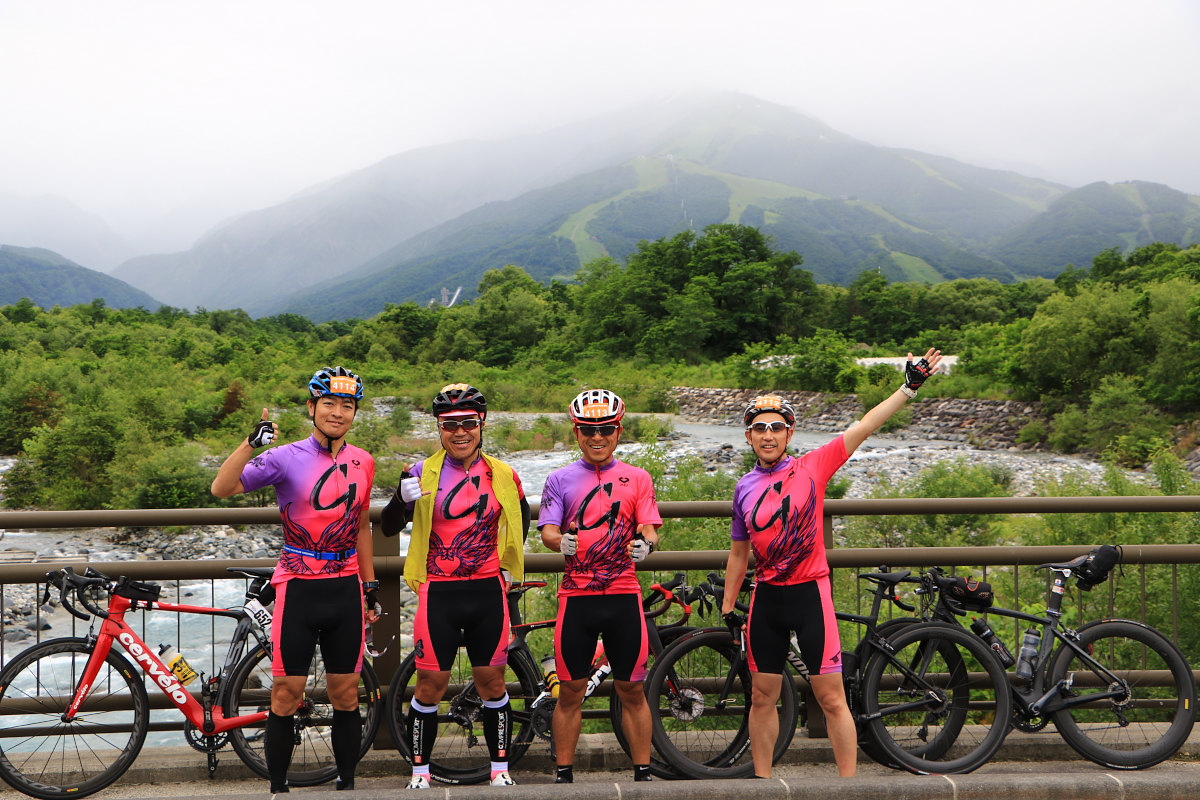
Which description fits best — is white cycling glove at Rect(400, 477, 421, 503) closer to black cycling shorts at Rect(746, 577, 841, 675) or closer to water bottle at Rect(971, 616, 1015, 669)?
black cycling shorts at Rect(746, 577, 841, 675)

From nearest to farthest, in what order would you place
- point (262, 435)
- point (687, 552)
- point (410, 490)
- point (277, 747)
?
point (262, 435) < point (410, 490) < point (277, 747) < point (687, 552)

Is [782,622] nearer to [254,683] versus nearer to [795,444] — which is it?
[254,683]

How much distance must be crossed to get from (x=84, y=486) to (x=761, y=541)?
2719 centimetres

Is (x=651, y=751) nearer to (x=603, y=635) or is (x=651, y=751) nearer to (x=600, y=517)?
(x=603, y=635)

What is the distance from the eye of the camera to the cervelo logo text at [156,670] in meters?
4.04

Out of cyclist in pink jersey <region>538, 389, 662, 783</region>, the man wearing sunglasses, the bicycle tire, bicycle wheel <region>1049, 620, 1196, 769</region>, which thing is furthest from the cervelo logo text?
bicycle wheel <region>1049, 620, 1196, 769</region>

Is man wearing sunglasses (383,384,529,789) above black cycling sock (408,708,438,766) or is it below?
above

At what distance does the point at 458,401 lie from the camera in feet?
12.4

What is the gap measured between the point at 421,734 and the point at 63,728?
197cm

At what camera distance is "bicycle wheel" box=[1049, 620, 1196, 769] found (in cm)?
415

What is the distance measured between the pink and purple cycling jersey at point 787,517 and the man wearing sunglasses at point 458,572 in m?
1.13

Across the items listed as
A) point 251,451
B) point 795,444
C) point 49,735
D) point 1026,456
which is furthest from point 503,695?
point 1026,456

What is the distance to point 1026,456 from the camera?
108 ft

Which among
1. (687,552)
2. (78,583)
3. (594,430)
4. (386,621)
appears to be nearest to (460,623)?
(386,621)
